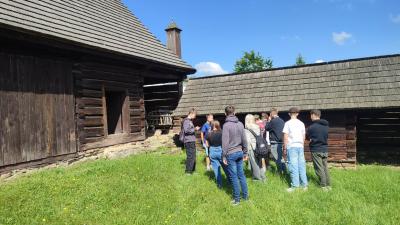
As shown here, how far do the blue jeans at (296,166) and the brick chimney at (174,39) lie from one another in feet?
29.9

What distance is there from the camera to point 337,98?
1049 cm

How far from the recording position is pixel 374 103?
9.86 m

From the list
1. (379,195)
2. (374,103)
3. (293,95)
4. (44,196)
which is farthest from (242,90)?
(44,196)

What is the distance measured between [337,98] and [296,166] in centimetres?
439

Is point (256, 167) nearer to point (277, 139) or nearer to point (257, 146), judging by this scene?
point (257, 146)

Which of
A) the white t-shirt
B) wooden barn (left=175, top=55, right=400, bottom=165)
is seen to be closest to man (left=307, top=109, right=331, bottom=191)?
the white t-shirt

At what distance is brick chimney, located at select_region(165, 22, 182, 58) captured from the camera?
15.2 meters

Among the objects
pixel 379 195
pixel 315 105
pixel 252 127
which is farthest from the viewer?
pixel 315 105

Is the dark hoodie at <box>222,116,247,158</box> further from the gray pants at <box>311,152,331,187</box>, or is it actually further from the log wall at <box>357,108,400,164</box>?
the log wall at <box>357,108,400,164</box>

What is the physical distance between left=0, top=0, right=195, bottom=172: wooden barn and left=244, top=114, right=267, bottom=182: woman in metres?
4.72

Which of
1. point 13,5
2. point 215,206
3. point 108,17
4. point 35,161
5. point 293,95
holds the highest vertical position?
point 108,17

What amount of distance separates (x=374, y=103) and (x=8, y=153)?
9.38m

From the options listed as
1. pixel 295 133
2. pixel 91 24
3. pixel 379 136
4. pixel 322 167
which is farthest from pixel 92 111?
pixel 379 136

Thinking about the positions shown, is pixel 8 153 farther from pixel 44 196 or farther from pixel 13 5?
pixel 13 5
